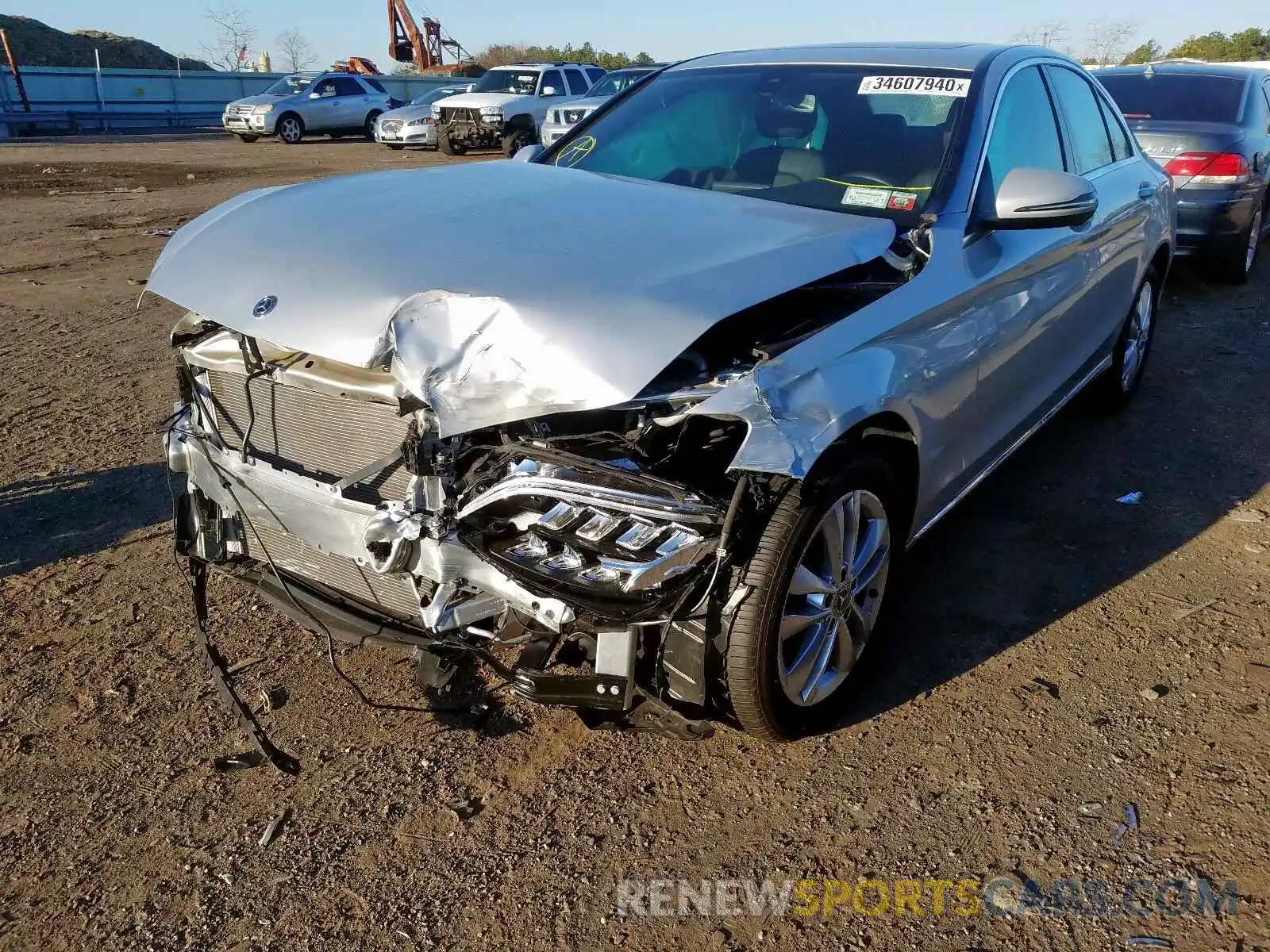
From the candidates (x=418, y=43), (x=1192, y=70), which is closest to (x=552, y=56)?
(x=418, y=43)

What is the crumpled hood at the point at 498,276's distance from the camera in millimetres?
2250

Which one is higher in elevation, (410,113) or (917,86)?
(917,86)

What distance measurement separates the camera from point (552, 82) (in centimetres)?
2083

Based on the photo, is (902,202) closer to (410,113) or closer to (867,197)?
(867,197)

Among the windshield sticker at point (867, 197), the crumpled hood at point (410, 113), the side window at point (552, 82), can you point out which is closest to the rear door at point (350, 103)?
the crumpled hood at point (410, 113)

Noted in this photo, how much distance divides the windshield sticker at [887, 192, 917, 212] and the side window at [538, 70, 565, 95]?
62.2 feet

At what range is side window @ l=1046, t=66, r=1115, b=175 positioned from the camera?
4.23 meters

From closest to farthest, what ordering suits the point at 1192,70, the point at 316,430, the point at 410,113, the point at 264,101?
the point at 316,430 → the point at 1192,70 → the point at 410,113 → the point at 264,101

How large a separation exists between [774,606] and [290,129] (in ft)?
84.6

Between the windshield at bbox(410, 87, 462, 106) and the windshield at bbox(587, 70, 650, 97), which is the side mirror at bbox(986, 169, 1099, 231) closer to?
the windshield at bbox(587, 70, 650, 97)

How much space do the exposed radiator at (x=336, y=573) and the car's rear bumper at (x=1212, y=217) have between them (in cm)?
729

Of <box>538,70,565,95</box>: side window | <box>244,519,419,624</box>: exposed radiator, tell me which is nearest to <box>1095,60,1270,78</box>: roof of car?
<box>244,519,419,624</box>: exposed radiator

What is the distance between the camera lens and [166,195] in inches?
527

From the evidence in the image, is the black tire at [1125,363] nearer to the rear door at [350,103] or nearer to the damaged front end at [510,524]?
the damaged front end at [510,524]
